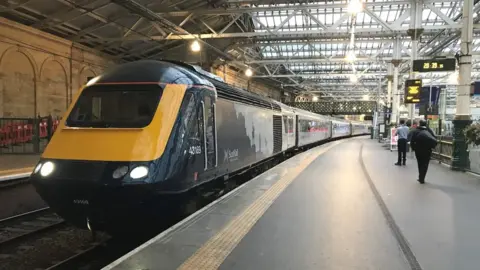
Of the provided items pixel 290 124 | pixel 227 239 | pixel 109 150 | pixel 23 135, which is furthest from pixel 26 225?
pixel 290 124

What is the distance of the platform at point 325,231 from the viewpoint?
4.51 m

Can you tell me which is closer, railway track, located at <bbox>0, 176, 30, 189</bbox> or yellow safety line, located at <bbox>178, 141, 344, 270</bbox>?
yellow safety line, located at <bbox>178, 141, 344, 270</bbox>

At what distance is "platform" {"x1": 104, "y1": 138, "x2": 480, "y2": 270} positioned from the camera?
4.51 meters

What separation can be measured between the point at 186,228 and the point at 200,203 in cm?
244

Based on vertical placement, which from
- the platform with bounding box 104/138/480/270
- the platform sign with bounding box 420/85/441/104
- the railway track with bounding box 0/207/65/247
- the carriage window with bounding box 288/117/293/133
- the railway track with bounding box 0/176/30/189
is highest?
the platform sign with bounding box 420/85/441/104

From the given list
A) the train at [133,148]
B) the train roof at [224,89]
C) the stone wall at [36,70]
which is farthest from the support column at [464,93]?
the stone wall at [36,70]

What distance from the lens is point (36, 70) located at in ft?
68.7

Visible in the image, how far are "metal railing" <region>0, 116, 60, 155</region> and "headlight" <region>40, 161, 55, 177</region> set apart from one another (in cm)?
1098

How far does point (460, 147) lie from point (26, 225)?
11914 millimetres

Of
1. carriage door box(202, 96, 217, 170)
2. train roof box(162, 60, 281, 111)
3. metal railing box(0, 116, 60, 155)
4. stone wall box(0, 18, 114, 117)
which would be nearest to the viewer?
carriage door box(202, 96, 217, 170)

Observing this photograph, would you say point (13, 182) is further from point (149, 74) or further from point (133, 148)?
point (133, 148)

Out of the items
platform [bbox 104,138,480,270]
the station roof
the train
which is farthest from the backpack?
the station roof

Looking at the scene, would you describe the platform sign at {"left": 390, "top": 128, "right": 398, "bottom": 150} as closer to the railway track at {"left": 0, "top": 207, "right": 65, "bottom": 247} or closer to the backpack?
the backpack

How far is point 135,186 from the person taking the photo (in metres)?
5.61
